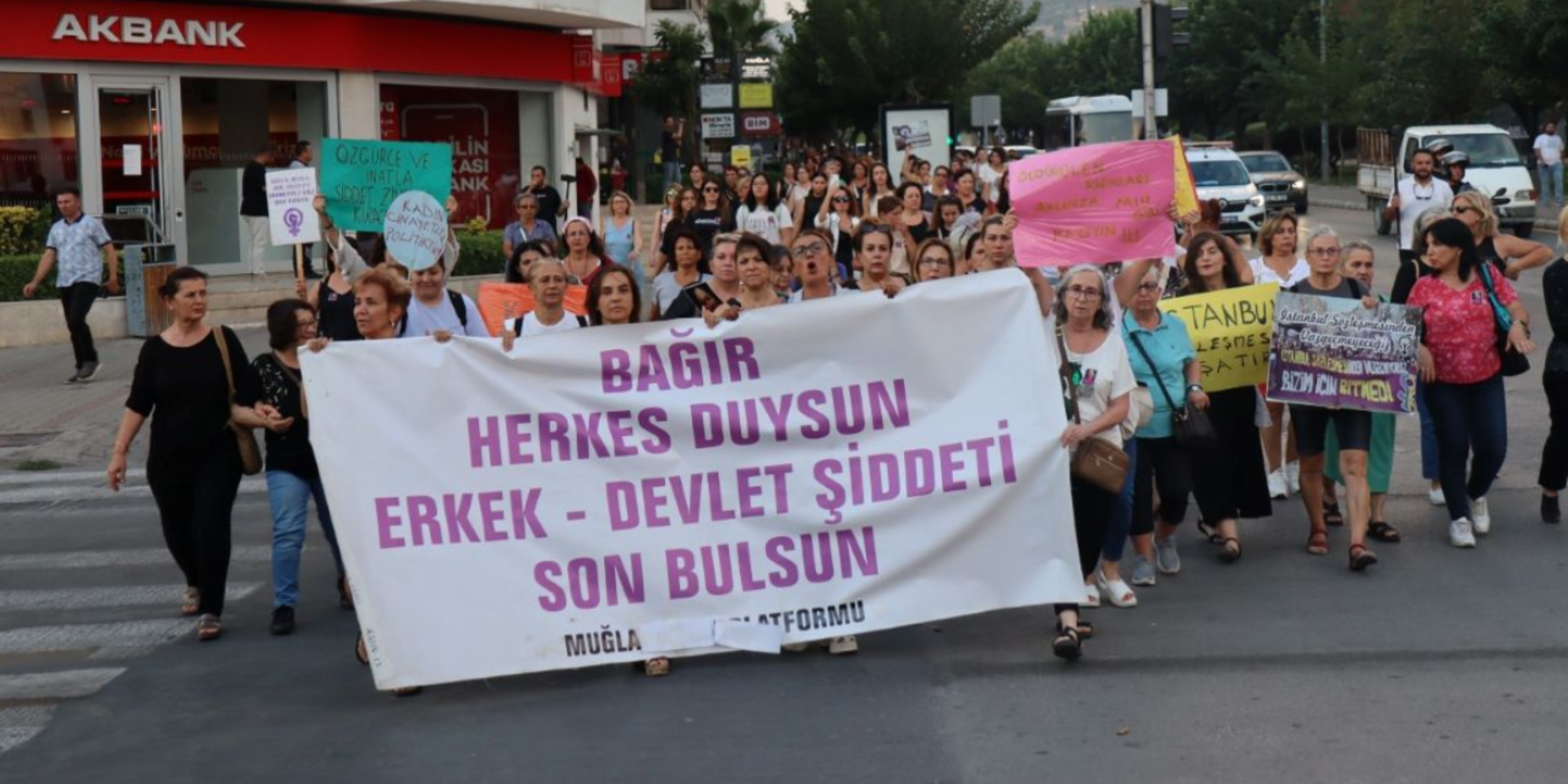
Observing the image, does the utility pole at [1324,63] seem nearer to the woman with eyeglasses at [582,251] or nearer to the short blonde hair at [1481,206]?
the woman with eyeglasses at [582,251]

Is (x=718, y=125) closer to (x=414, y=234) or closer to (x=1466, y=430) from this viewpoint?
(x=414, y=234)

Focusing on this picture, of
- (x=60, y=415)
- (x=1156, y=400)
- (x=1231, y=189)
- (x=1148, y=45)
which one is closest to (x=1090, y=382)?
(x=1156, y=400)

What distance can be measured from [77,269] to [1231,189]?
23119 mm

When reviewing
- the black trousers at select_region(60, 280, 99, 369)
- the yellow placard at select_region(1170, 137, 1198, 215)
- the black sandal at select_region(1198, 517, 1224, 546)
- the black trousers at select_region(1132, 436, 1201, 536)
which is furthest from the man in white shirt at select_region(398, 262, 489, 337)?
the black trousers at select_region(60, 280, 99, 369)

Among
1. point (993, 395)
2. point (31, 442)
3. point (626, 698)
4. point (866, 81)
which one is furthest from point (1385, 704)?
point (866, 81)

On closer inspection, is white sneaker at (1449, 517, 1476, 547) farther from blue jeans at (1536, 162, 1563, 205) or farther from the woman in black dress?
blue jeans at (1536, 162, 1563, 205)

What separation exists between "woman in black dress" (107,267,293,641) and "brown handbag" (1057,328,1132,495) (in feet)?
11.2

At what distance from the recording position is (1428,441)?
10367 millimetres

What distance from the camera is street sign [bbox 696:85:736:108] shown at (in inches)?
1737

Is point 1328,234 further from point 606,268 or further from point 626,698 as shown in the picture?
point 626,698

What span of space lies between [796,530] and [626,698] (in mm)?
943

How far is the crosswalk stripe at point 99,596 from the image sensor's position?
9.41m

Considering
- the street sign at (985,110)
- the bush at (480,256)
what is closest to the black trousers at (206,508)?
the bush at (480,256)

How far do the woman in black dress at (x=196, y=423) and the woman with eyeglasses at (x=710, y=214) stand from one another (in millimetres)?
8782
